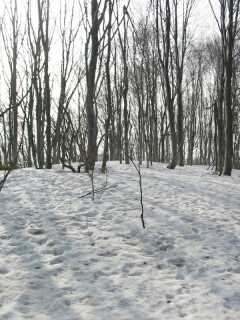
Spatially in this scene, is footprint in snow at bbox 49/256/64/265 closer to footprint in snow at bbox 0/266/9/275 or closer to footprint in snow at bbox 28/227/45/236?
footprint in snow at bbox 0/266/9/275

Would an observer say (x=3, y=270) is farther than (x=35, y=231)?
No

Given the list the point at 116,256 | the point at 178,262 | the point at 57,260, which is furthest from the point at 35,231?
the point at 178,262

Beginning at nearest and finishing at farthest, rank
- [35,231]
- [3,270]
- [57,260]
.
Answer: [3,270] → [57,260] → [35,231]

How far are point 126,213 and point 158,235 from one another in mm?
618

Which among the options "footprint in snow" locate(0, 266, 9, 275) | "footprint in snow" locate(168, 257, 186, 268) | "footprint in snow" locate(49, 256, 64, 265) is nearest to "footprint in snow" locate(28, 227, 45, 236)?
"footprint in snow" locate(49, 256, 64, 265)

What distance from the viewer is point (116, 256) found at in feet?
8.83

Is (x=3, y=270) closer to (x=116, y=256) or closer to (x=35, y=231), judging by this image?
(x=35, y=231)

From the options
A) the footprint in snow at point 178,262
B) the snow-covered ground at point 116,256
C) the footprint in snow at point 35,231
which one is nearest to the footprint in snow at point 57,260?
the snow-covered ground at point 116,256

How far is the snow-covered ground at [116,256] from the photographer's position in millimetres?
2039

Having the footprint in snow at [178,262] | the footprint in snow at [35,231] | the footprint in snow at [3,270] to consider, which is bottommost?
the footprint in snow at [178,262]

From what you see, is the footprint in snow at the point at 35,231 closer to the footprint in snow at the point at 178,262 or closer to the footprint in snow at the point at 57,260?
the footprint in snow at the point at 57,260

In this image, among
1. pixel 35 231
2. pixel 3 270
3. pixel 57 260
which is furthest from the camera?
pixel 35 231

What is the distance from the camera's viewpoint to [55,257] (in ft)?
8.62

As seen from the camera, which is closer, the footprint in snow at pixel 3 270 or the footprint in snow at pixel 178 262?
the footprint in snow at pixel 3 270
